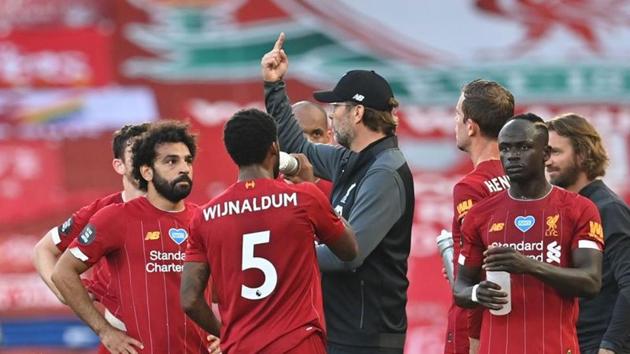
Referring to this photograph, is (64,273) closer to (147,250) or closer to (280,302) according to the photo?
(147,250)

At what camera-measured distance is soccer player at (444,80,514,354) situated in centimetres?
619

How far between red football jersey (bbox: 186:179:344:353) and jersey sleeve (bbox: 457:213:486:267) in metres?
0.55

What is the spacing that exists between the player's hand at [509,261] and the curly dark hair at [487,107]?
111 centimetres

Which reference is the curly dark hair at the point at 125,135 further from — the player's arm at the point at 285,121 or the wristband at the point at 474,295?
the wristband at the point at 474,295

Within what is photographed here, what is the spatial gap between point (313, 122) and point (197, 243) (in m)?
2.62

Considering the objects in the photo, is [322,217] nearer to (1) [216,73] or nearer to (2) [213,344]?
(2) [213,344]

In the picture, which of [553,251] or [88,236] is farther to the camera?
[88,236]

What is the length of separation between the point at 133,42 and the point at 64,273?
20.9 ft

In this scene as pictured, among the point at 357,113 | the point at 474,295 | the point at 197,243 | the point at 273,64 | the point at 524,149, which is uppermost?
the point at 273,64

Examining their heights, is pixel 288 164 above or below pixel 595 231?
above

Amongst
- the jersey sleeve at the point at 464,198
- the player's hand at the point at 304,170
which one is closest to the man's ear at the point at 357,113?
the player's hand at the point at 304,170

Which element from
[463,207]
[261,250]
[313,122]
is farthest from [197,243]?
[313,122]

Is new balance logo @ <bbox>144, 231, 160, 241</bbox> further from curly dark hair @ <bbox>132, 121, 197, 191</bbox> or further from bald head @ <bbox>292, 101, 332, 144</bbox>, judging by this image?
bald head @ <bbox>292, 101, 332, 144</bbox>

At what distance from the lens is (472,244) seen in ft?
18.6
